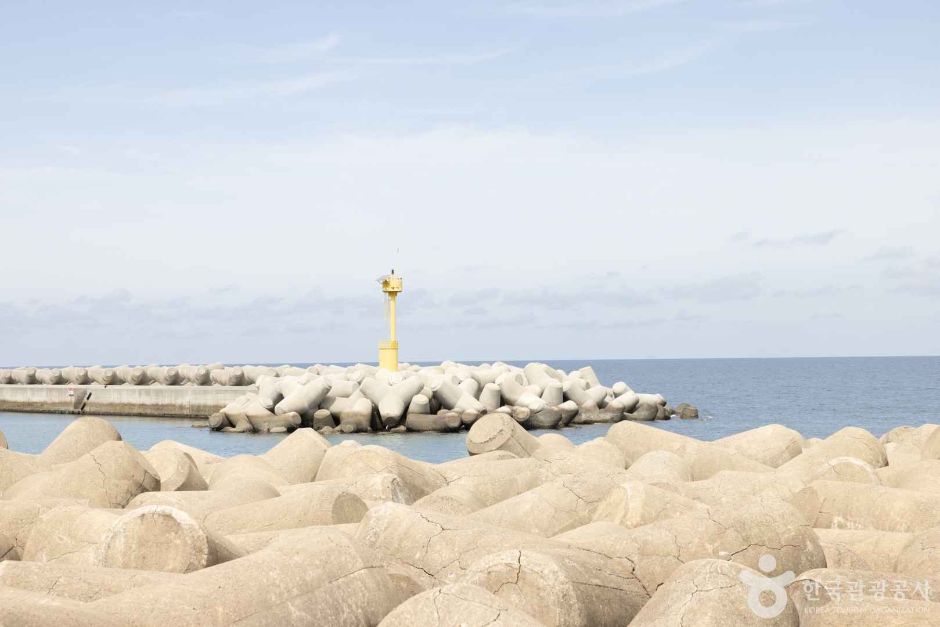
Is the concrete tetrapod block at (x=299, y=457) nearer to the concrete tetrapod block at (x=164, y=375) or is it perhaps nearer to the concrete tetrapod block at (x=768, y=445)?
the concrete tetrapod block at (x=768, y=445)

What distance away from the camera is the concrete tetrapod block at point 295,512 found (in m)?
7.54

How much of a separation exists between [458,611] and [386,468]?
5.52 metres

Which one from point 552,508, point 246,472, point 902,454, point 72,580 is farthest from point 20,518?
point 902,454

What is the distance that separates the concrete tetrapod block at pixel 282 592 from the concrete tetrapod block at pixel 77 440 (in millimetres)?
6273

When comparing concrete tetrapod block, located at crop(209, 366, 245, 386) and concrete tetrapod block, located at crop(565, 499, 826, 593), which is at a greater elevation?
concrete tetrapod block, located at crop(209, 366, 245, 386)

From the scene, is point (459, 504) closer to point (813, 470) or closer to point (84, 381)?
point (813, 470)

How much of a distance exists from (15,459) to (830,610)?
7.87 m

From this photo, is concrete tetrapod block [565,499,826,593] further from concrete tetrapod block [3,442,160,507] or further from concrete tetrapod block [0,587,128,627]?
concrete tetrapod block [3,442,160,507]

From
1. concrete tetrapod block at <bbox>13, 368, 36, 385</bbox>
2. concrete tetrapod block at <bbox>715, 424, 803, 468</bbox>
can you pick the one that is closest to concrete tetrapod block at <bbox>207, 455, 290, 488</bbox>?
concrete tetrapod block at <bbox>715, 424, 803, 468</bbox>

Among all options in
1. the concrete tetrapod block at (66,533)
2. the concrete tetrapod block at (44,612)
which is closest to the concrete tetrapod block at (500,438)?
the concrete tetrapod block at (66,533)

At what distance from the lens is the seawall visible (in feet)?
121

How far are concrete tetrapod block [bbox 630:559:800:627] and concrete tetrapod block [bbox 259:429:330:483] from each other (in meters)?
6.61

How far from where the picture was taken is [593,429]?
3064 cm

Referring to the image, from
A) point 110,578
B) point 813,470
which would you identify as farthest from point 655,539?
point 813,470
